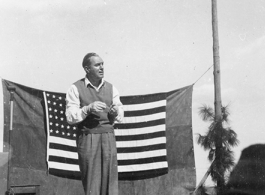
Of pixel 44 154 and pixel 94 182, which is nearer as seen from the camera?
pixel 94 182

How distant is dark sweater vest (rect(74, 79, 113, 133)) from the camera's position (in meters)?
2.64

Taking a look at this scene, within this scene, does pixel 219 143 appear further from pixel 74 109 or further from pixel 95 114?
pixel 74 109

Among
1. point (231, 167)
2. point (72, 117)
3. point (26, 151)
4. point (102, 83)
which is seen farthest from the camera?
point (26, 151)

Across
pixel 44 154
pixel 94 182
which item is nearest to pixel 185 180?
pixel 44 154

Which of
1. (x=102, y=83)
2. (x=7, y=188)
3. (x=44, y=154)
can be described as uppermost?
(x=102, y=83)

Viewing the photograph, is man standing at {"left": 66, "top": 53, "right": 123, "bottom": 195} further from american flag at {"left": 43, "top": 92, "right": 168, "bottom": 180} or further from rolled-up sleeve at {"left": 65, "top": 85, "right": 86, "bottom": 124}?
american flag at {"left": 43, "top": 92, "right": 168, "bottom": 180}

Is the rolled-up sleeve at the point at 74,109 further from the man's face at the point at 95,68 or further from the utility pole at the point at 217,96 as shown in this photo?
the utility pole at the point at 217,96

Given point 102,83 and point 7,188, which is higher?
point 102,83

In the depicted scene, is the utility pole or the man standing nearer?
the man standing

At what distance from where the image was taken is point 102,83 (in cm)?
274

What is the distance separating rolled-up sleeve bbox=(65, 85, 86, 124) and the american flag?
6.78 feet

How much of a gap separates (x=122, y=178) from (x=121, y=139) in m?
0.49

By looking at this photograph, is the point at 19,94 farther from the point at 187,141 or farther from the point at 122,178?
the point at 187,141

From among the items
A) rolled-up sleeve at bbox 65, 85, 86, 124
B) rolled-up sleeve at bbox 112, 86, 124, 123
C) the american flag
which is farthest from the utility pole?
rolled-up sleeve at bbox 65, 85, 86, 124
